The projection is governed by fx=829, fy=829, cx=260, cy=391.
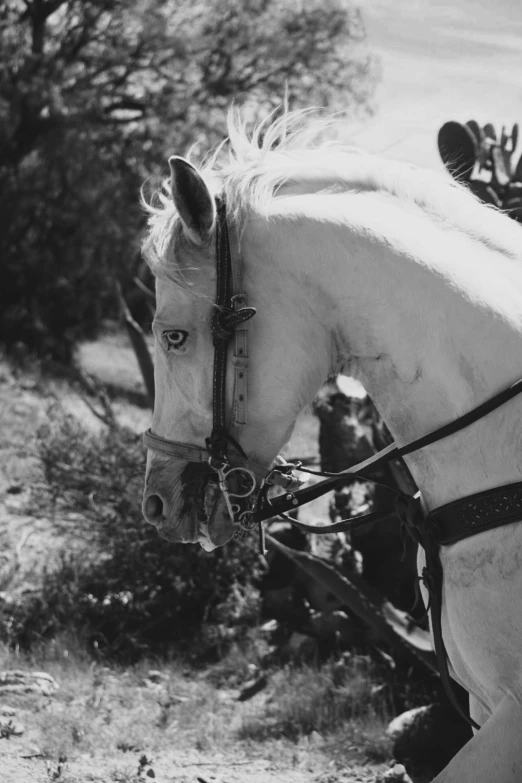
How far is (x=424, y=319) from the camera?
2.12 metres

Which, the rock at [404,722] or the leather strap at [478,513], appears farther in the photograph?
the rock at [404,722]

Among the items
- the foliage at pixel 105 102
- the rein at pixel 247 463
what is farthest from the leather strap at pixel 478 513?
the foliage at pixel 105 102

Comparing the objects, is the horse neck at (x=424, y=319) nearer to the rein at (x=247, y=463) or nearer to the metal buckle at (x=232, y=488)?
the rein at (x=247, y=463)

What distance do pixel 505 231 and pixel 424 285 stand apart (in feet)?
1.09

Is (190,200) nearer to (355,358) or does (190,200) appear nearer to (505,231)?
(355,358)

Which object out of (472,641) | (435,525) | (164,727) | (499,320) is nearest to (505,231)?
(499,320)

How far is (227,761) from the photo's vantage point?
4.18 m

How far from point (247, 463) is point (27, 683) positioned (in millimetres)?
3237

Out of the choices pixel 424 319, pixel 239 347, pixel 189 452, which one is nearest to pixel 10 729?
pixel 189 452

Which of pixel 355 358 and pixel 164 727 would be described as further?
pixel 164 727

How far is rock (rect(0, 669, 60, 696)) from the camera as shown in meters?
4.71

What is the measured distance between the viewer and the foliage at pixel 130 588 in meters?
5.69

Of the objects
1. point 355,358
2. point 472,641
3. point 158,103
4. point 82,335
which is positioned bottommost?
point 82,335

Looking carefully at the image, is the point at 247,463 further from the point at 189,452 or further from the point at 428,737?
the point at 428,737
